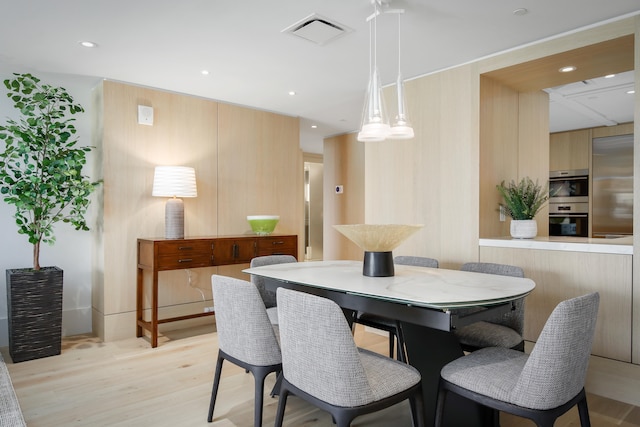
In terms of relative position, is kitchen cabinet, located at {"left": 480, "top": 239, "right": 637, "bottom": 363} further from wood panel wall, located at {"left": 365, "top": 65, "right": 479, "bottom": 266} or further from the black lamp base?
the black lamp base

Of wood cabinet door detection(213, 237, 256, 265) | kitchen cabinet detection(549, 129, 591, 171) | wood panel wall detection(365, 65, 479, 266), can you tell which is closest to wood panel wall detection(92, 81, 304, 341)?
wood cabinet door detection(213, 237, 256, 265)

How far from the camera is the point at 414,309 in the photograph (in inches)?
67.9

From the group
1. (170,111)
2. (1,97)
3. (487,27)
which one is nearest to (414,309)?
(487,27)

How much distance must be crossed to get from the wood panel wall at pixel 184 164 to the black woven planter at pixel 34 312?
0.44 meters

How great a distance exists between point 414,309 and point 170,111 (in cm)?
348

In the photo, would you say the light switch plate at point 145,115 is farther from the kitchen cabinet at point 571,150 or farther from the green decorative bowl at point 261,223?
the kitchen cabinet at point 571,150

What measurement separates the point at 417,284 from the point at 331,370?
2.32 feet

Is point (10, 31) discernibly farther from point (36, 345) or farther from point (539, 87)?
point (539, 87)

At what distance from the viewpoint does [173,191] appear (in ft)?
12.8

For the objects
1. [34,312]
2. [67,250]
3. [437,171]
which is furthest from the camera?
[67,250]

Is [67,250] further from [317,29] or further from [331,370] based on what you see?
[331,370]

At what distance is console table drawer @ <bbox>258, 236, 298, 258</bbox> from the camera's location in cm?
434

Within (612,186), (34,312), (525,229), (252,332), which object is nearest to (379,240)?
(252,332)

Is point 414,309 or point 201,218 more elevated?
point 201,218
